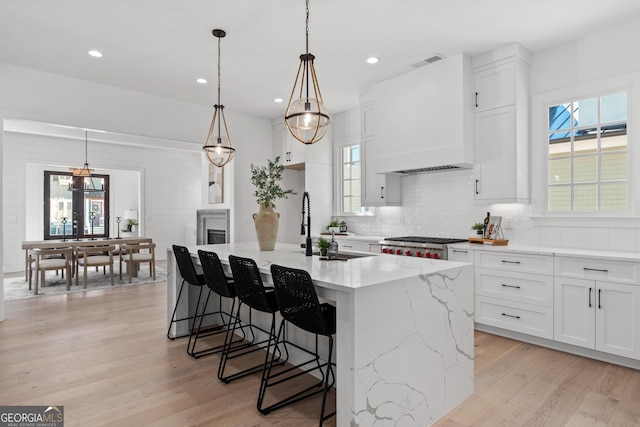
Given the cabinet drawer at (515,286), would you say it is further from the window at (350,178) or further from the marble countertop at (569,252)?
the window at (350,178)

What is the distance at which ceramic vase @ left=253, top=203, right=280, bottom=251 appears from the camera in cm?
334

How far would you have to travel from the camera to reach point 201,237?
25.3 feet

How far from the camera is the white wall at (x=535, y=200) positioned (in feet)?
10.8

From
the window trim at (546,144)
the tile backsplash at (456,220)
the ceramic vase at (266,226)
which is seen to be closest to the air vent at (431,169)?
the tile backsplash at (456,220)

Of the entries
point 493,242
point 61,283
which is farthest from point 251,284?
point 61,283

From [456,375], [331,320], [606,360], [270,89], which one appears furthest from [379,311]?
[270,89]

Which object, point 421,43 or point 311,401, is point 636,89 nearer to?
point 421,43

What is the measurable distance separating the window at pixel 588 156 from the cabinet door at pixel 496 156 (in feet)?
1.42

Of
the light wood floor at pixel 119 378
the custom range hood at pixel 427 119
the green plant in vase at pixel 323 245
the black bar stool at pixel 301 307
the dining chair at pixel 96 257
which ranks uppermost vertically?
the custom range hood at pixel 427 119

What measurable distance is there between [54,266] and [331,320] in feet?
18.6

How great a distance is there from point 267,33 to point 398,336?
2.95m

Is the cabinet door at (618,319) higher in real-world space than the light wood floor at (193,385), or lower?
higher

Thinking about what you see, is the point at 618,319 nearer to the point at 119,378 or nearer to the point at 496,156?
the point at 496,156

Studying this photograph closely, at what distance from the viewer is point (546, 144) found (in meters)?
3.77
